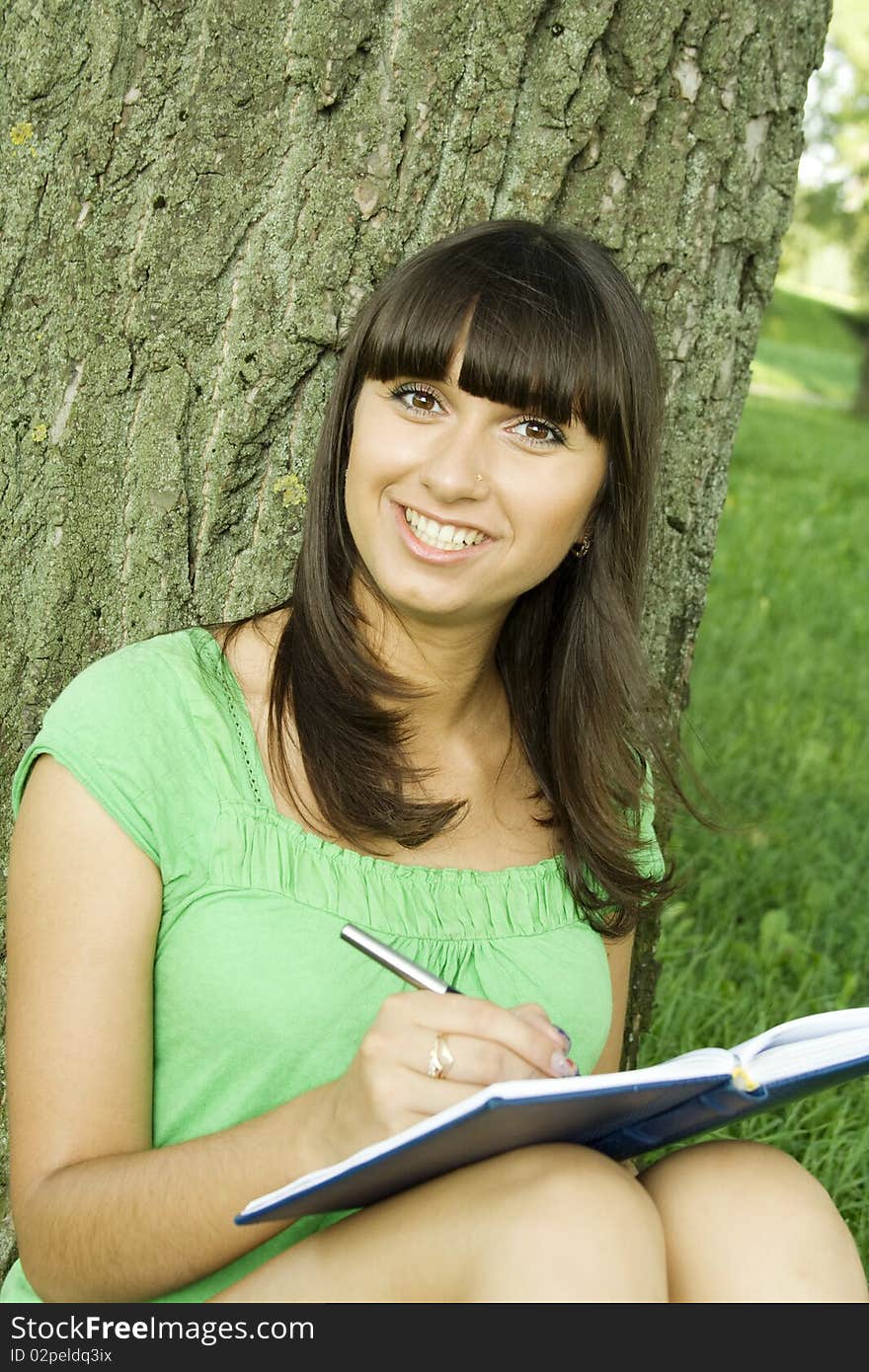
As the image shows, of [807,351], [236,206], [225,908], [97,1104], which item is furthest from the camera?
[807,351]

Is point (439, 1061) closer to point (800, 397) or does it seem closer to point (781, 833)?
point (781, 833)

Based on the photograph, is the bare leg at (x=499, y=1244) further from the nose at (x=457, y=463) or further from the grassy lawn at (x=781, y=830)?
the grassy lawn at (x=781, y=830)

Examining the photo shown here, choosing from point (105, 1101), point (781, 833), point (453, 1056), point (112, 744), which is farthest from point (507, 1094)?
point (781, 833)

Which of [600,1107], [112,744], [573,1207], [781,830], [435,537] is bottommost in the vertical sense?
[781,830]

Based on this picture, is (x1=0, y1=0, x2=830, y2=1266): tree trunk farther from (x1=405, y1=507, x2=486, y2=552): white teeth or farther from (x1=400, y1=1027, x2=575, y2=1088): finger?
(x1=400, y1=1027, x2=575, y2=1088): finger

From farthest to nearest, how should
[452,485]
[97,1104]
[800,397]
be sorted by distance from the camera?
1. [800,397]
2. [452,485]
3. [97,1104]

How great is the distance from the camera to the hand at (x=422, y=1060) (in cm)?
139

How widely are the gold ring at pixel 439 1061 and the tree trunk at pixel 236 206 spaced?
1020 millimetres

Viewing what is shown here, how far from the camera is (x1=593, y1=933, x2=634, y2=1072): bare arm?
2.14 metres

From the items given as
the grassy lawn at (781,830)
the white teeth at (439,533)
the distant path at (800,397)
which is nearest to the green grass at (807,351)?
the distant path at (800,397)

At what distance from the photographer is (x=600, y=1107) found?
4.62 feet

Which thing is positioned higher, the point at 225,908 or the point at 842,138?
the point at 842,138

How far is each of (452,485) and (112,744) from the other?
515 mm
